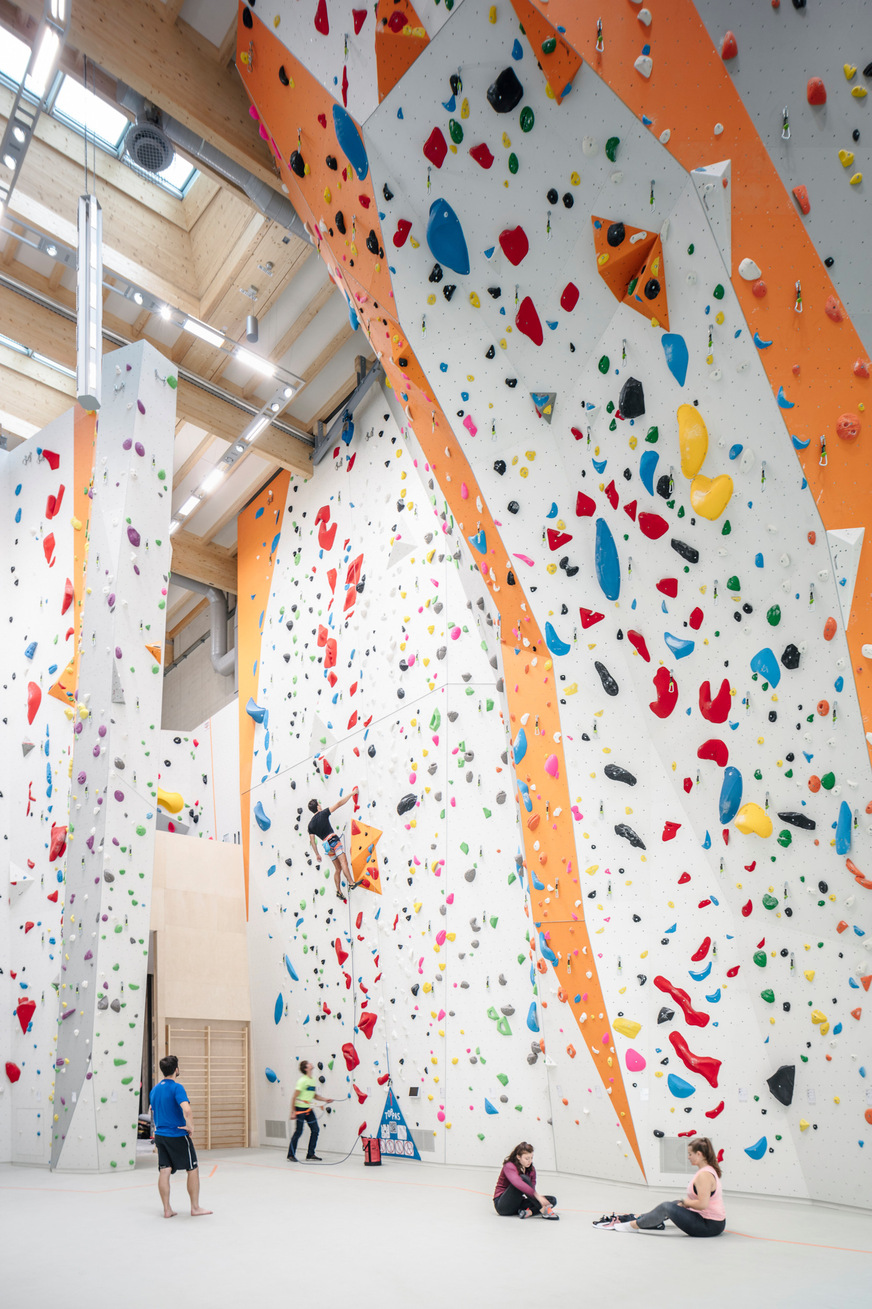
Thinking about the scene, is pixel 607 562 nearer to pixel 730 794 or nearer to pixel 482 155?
pixel 730 794

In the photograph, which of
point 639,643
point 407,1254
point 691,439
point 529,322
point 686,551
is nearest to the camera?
point 407,1254

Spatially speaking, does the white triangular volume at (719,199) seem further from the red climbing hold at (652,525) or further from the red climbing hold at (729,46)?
the red climbing hold at (652,525)

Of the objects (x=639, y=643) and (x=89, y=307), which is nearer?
(x=639, y=643)

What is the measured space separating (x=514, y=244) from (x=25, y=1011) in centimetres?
726

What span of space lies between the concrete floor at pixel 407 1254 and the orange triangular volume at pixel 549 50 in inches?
204

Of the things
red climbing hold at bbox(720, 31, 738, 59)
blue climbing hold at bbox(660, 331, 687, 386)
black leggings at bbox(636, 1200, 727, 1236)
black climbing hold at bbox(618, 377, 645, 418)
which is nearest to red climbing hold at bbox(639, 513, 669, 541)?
black climbing hold at bbox(618, 377, 645, 418)

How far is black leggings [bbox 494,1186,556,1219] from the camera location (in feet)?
15.5

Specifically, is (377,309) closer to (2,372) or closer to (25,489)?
(25,489)

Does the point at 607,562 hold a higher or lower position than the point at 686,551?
higher

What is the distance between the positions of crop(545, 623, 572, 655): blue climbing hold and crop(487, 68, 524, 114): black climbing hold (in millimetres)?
2914

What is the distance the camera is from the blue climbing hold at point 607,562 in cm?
551

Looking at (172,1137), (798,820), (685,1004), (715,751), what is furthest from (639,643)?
(172,1137)

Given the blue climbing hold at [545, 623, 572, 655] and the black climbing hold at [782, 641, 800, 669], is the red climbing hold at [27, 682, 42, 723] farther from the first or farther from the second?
the black climbing hold at [782, 641, 800, 669]

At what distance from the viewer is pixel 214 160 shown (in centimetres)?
751
